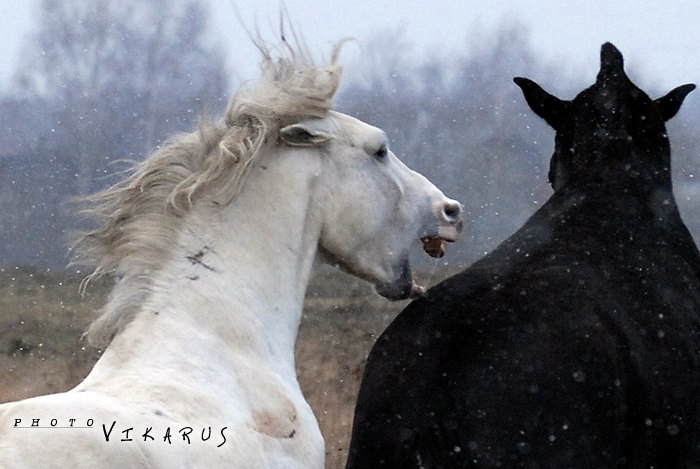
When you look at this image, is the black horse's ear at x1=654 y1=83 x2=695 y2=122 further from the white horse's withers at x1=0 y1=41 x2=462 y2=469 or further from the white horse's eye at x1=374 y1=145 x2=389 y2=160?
the white horse's eye at x1=374 y1=145 x2=389 y2=160

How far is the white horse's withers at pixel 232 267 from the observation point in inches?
106

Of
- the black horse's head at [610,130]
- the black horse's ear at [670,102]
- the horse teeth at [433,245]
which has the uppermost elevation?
the black horse's ear at [670,102]

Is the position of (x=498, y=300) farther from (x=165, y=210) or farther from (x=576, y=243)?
(x=165, y=210)

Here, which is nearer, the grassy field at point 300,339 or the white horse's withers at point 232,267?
the white horse's withers at point 232,267

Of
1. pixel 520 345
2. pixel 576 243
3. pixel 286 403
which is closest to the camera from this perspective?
pixel 286 403

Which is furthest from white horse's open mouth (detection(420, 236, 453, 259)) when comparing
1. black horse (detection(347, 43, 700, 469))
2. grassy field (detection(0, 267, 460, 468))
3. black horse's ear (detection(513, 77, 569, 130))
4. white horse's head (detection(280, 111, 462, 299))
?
grassy field (detection(0, 267, 460, 468))

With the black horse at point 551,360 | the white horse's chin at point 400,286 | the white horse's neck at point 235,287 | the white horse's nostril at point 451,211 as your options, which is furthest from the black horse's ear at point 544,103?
the white horse's neck at point 235,287

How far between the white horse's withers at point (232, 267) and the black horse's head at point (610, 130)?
100 cm

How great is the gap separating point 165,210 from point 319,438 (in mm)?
761

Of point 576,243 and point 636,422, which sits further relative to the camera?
point 576,243

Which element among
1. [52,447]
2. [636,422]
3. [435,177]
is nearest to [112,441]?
[52,447]

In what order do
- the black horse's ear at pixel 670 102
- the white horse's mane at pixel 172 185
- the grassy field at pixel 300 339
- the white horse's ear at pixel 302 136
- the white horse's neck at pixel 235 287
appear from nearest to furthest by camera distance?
the white horse's neck at pixel 235 287
the white horse's mane at pixel 172 185
the white horse's ear at pixel 302 136
the black horse's ear at pixel 670 102
the grassy field at pixel 300 339

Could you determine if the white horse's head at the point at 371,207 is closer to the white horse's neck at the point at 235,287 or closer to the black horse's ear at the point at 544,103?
the white horse's neck at the point at 235,287

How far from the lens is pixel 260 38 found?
377 cm
